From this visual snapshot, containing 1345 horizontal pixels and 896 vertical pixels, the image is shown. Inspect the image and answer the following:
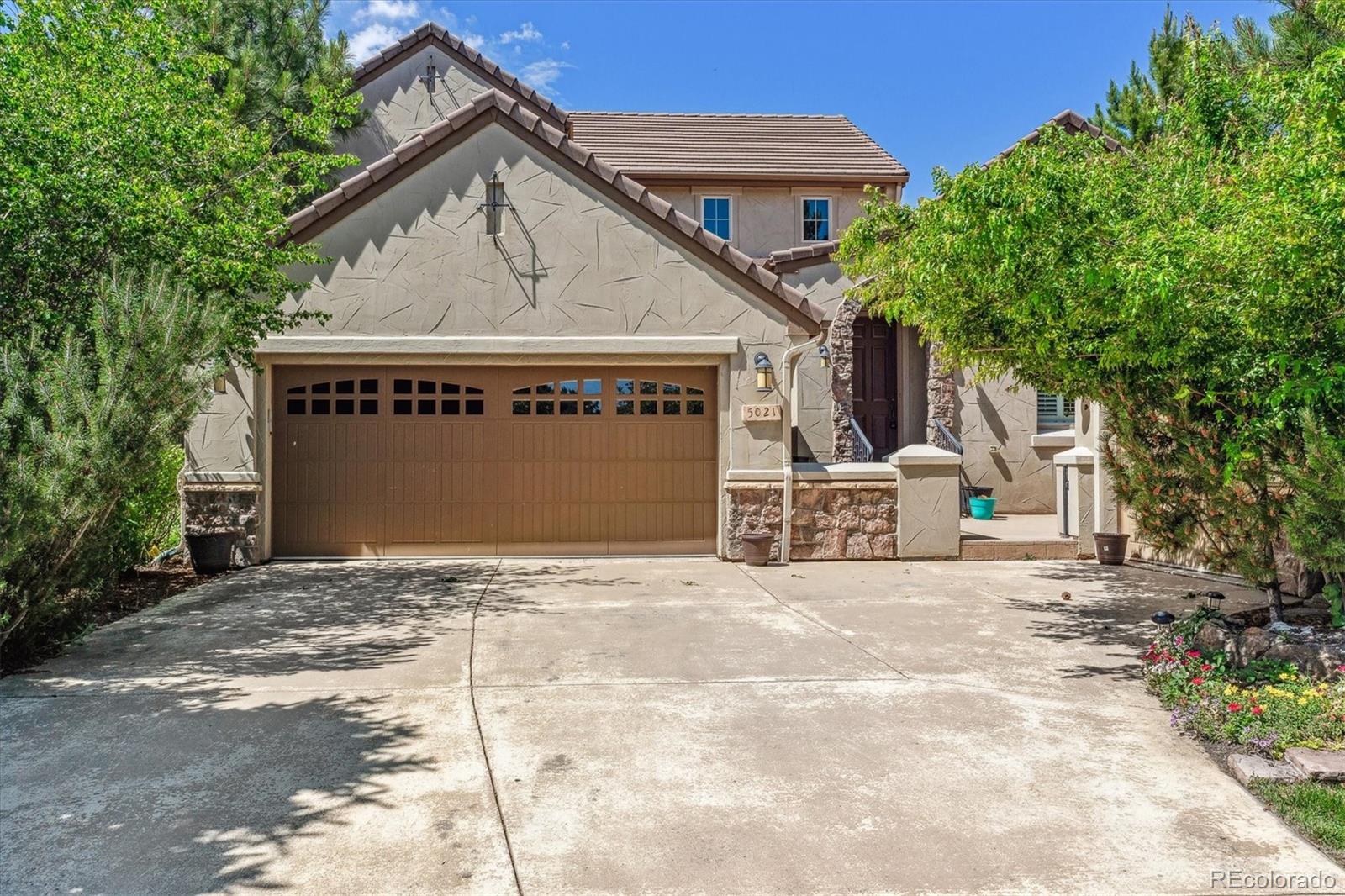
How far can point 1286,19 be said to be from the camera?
10.1 meters

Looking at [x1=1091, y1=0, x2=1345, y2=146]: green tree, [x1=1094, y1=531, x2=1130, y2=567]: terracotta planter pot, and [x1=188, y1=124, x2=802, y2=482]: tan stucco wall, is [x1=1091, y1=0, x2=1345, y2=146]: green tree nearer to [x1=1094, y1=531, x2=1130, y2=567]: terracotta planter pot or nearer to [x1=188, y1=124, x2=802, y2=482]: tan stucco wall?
[x1=1094, y1=531, x2=1130, y2=567]: terracotta planter pot

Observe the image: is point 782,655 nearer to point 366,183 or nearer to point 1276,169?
point 1276,169

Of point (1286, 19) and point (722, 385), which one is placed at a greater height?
point (1286, 19)

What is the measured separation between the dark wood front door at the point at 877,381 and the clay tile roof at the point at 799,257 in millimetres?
1773

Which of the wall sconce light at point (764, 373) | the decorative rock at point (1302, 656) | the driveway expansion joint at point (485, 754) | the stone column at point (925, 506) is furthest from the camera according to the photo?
the stone column at point (925, 506)

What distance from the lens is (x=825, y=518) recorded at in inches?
462

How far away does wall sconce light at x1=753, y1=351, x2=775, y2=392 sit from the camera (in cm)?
1138

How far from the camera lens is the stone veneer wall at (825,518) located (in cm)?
1158

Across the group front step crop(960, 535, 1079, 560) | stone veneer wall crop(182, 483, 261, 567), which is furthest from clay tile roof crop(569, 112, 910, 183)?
stone veneer wall crop(182, 483, 261, 567)

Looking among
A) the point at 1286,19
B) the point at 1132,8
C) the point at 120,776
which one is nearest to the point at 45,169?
the point at 120,776

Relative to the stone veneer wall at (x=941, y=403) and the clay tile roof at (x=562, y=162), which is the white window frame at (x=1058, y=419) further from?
the clay tile roof at (x=562, y=162)

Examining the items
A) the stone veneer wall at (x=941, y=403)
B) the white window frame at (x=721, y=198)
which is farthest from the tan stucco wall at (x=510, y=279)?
the white window frame at (x=721, y=198)

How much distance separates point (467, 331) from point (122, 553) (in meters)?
4.63

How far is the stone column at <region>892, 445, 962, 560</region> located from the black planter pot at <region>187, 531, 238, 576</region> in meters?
8.59
